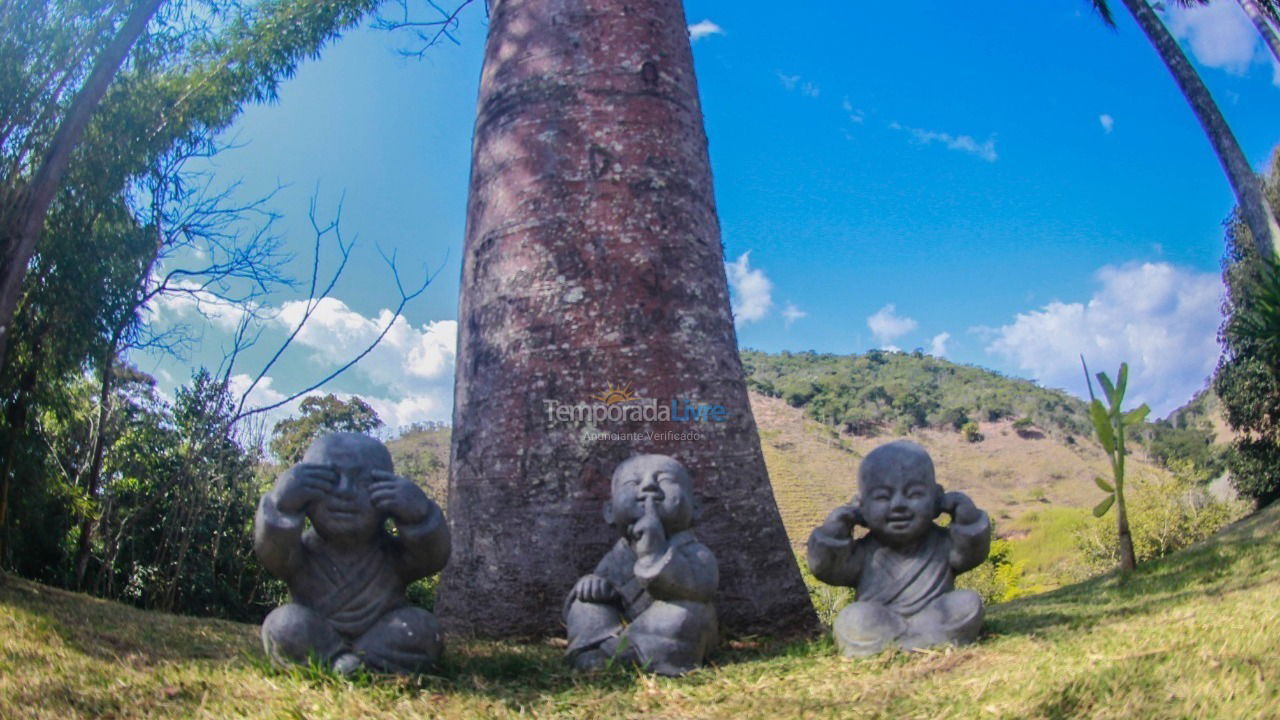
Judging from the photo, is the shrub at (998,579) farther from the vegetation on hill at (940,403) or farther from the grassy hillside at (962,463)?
the vegetation on hill at (940,403)

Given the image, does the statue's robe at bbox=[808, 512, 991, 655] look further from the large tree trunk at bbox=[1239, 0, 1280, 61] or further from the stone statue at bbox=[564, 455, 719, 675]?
the large tree trunk at bbox=[1239, 0, 1280, 61]

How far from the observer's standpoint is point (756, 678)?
11.2ft

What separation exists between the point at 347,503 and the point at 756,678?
177cm

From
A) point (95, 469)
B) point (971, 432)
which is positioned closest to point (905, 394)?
point (971, 432)

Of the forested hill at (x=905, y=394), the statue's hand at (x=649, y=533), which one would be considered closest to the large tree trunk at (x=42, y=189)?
the statue's hand at (x=649, y=533)

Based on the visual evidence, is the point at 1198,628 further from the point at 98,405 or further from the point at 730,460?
the point at 98,405

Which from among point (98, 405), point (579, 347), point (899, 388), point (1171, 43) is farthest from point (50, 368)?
point (899, 388)

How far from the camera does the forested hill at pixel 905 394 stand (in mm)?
26344

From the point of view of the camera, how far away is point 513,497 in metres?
4.54

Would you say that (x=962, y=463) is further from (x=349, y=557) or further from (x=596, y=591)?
(x=349, y=557)

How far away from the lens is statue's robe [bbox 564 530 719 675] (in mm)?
3441

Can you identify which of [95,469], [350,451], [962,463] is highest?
[962,463]

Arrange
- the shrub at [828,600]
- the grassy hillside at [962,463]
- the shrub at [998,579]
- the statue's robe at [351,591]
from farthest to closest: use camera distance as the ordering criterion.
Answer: the grassy hillside at [962,463] < the shrub at [998,579] < the shrub at [828,600] < the statue's robe at [351,591]

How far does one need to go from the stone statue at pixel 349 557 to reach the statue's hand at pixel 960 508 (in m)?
2.19
